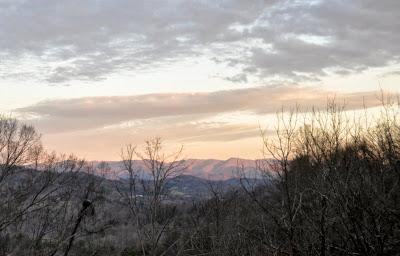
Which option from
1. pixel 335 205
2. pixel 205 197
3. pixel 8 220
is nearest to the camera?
pixel 8 220

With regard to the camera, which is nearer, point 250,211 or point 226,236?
point 226,236

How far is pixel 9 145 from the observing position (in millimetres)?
46750

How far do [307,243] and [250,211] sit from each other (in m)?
9.30

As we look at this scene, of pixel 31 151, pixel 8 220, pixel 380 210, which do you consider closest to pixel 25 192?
pixel 8 220

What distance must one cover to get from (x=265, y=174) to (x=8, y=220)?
32.3 feet

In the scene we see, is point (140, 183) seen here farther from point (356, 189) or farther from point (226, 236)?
point (356, 189)

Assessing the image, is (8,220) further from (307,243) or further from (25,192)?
(307,243)

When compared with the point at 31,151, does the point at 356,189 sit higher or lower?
lower

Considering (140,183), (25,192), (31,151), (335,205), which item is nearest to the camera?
(25,192)

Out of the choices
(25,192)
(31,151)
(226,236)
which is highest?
(31,151)

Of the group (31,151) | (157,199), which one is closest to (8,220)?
(157,199)

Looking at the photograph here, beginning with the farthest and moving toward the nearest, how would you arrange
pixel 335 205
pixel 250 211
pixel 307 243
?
pixel 250 211
pixel 307 243
pixel 335 205

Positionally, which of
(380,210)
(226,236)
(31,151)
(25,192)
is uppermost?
(31,151)

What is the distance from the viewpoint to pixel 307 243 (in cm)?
952
